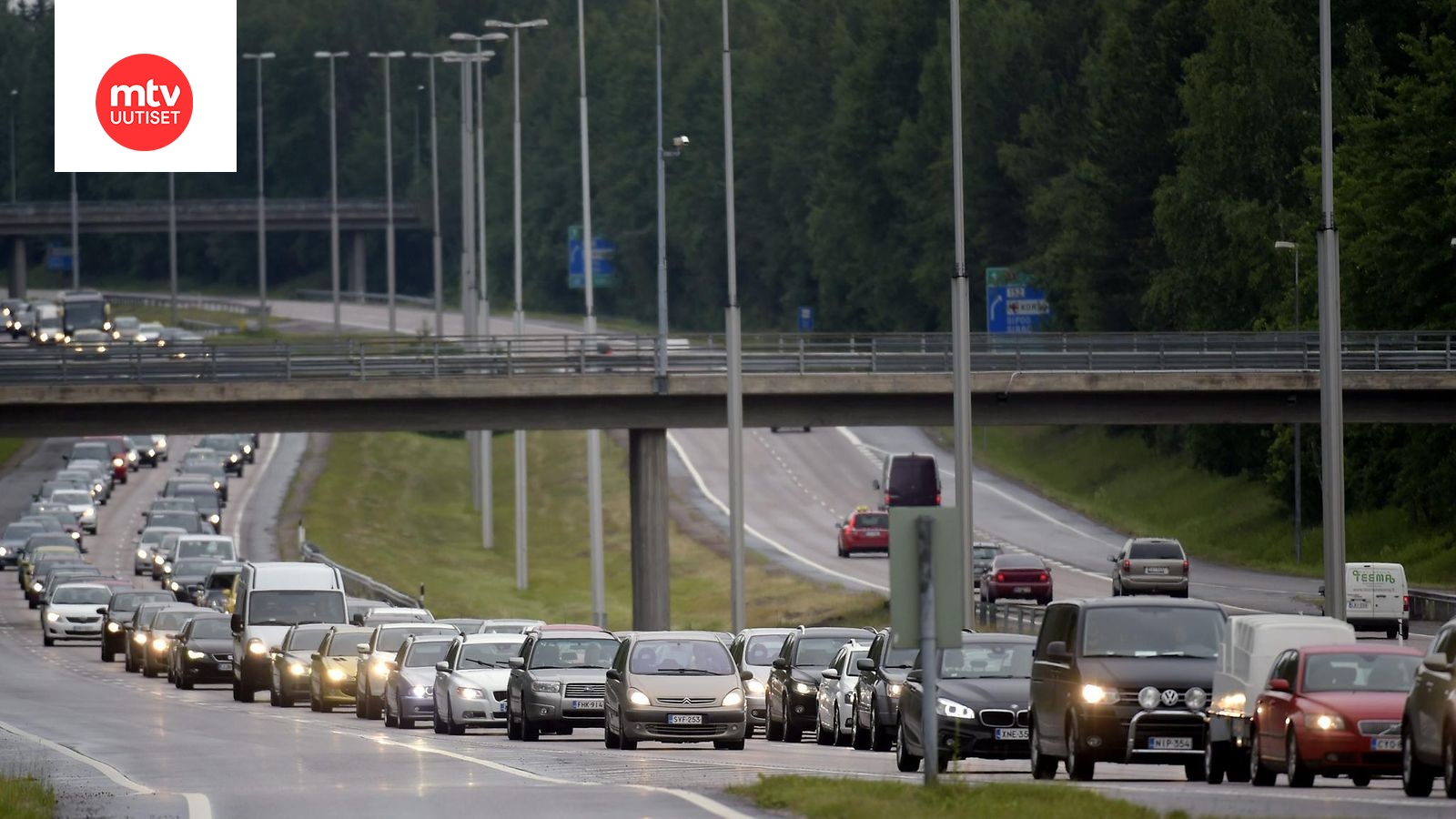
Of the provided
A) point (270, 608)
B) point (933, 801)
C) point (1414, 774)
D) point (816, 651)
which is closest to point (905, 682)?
point (1414, 774)

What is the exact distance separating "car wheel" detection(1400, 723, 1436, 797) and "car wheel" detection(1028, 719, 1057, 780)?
4111mm

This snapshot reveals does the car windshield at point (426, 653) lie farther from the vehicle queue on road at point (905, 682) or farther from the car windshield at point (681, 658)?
the car windshield at point (681, 658)

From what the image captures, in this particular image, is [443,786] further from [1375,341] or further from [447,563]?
[447,563]

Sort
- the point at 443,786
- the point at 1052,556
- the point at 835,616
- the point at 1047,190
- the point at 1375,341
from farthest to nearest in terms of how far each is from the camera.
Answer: the point at 1047,190 < the point at 1052,556 < the point at 835,616 < the point at 1375,341 < the point at 443,786

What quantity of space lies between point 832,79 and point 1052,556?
62.3 m

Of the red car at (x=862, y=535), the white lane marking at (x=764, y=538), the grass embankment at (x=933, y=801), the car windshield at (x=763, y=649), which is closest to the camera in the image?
the grass embankment at (x=933, y=801)

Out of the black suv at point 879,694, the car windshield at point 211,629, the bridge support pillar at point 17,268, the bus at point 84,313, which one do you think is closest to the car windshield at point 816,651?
the black suv at point 879,694

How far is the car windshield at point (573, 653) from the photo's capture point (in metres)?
32.9

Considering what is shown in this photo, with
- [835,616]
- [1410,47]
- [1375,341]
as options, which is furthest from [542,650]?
[1410,47]

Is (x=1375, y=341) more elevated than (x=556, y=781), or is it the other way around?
(x=1375, y=341)

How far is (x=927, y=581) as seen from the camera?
61.2ft

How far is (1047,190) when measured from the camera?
102 m

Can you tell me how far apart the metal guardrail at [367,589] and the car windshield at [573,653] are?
1204 inches

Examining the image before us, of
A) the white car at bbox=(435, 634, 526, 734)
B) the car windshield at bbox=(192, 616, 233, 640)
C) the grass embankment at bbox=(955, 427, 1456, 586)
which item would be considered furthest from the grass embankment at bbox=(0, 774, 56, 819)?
the grass embankment at bbox=(955, 427, 1456, 586)
